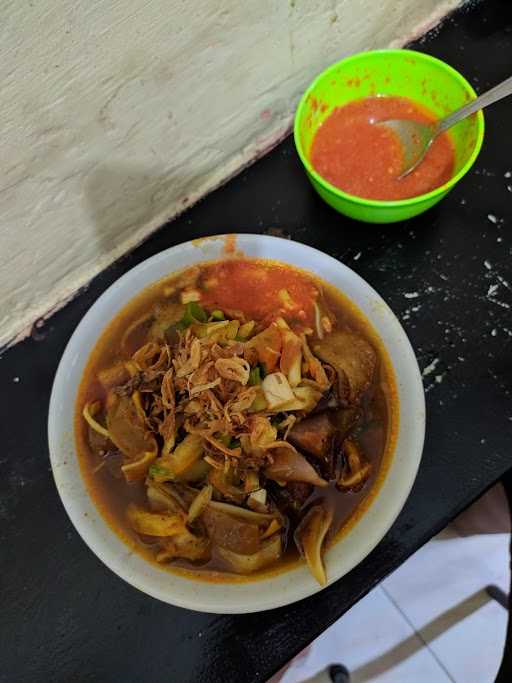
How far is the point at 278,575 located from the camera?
83cm

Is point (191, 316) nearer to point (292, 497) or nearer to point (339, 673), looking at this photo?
point (292, 497)

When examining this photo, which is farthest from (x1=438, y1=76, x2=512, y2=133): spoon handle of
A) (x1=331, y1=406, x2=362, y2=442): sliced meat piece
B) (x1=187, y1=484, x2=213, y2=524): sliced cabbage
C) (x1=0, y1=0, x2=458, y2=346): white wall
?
(x1=187, y1=484, x2=213, y2=524): sliced cabbage

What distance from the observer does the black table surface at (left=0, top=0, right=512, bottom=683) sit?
3.10 feet

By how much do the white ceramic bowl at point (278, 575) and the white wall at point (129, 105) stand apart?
185 millimetres

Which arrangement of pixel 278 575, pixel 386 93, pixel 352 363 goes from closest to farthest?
1. pixel 278 575
2. pixel 352 363
3. pixel 386 93

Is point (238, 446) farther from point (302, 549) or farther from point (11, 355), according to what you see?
point (11, 355)

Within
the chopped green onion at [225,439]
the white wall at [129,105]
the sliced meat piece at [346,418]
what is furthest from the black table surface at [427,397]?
the chopped green onion at [225,439]

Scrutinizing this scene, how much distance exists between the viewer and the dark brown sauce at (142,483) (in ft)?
2.81

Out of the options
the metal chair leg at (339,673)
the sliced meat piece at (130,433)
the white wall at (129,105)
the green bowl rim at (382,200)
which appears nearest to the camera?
the white wall at (129,105)

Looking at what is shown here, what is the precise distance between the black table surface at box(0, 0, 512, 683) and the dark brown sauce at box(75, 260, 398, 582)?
150mm

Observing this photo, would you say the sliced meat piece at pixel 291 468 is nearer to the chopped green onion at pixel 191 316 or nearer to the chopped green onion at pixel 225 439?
the chopped green onion at pixel 225 439

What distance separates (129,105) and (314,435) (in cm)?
58

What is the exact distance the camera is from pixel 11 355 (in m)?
1.15

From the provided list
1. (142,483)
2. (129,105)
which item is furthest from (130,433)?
(129,105)
